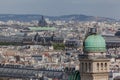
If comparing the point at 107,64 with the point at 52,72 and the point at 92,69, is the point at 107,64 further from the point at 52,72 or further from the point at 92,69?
the point at 52,72

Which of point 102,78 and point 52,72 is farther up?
point 102,78

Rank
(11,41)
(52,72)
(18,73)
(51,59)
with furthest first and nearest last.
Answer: (11,41) < (51,59) < (18,73) < (52,72)

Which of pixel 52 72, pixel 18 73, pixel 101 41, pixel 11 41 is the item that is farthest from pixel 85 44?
pixel 11 41

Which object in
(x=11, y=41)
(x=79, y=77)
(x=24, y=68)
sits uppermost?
(x=79, y=77)

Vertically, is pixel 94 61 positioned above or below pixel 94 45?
below

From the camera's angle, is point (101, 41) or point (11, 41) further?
point (11, 41)

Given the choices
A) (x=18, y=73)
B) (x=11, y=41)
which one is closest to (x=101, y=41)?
(x=18, y=73)

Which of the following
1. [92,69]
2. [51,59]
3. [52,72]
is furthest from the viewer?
[51,59]
